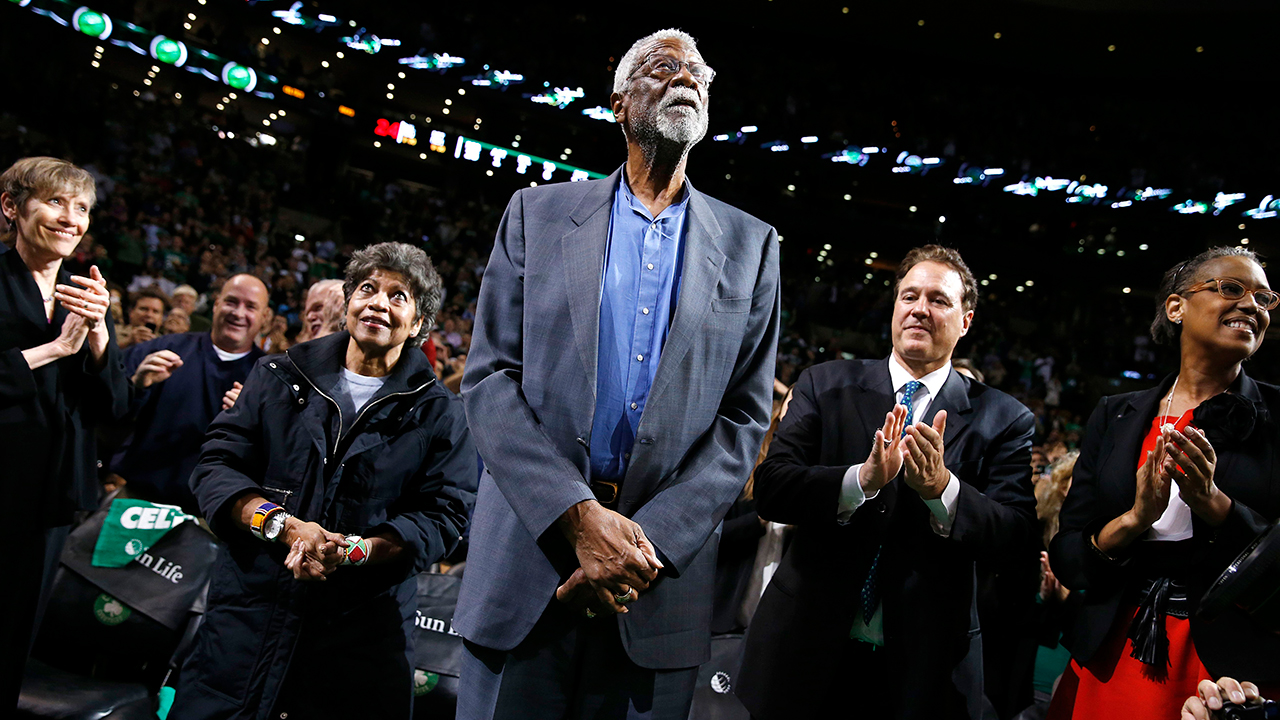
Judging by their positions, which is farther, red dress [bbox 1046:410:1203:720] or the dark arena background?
the dark arena background

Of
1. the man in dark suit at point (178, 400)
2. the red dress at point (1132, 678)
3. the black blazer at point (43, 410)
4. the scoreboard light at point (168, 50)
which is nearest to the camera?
the red dress at point (1132, 678)

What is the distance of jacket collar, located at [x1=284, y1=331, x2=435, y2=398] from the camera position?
224 cm

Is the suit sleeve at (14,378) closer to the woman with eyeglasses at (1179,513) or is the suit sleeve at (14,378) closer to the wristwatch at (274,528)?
the wristwatch at (274,528)

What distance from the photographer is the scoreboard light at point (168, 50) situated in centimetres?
1312

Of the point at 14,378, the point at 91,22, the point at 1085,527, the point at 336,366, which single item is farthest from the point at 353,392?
the point at 91,22

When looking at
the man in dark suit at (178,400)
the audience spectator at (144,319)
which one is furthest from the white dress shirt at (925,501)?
the audience spectator at (144,319)

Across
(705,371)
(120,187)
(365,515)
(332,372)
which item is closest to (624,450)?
(705,371)

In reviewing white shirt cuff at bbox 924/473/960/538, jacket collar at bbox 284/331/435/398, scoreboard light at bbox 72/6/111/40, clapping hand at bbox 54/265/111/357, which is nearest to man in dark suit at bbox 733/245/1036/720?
white shirt cuff at bbox 924/473/960/538

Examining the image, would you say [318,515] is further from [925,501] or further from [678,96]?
[925,501]

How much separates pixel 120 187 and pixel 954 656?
13.2 meters

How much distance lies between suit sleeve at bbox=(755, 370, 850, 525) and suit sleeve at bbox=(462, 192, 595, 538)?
66cm

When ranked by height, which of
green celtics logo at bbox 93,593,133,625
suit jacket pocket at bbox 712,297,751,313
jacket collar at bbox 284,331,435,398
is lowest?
green celtics logo at bbox 93,593,133,625

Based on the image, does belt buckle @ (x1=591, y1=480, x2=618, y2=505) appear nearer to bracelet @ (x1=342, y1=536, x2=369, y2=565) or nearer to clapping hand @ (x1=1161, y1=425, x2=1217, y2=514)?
bracelet @ (x1=342, y1=536, x2=369, y2=565)

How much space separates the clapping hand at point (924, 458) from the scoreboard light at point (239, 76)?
15.5 metres
